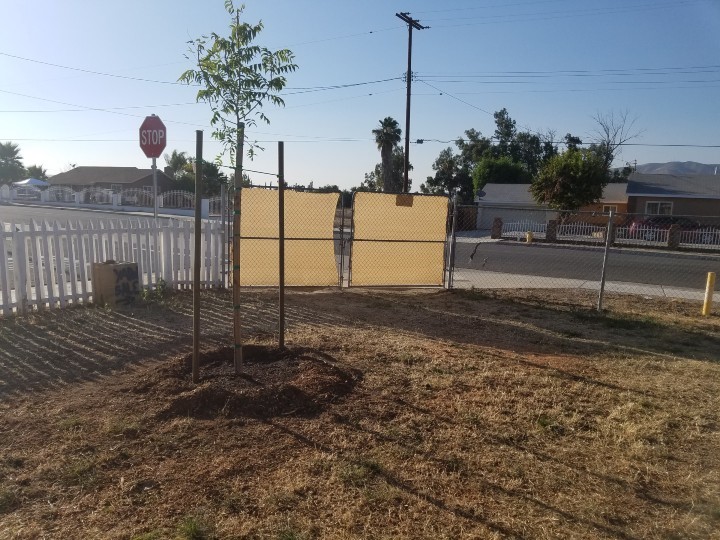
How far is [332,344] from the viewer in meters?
6.95

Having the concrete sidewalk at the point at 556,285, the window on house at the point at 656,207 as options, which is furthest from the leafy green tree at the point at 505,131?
the concrete sidewalk at the point at 556,285

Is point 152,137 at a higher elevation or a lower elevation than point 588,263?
higher

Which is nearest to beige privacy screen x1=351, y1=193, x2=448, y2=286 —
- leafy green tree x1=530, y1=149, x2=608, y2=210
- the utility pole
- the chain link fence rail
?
the chain link fence rail

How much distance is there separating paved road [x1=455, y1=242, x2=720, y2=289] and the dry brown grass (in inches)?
356

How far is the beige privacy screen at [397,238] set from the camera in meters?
10.5

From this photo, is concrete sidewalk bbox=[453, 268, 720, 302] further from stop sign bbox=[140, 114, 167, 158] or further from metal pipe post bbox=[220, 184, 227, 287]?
stop sign bbox=[140, 114, 167, 158]

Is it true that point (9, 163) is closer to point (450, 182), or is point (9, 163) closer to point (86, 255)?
point (450, 182)

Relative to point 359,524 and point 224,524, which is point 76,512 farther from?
point 359,524

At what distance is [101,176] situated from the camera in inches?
2468

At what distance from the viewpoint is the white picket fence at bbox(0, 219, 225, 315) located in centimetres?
784

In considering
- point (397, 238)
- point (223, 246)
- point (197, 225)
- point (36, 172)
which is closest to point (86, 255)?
point (223, 246)

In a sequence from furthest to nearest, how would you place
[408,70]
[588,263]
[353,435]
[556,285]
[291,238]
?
1. [408,70]
2. [588,263]
3. [556,285]
4. [291,238]
5. [353,435]

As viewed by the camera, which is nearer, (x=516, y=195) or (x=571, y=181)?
(x=571, y=181)

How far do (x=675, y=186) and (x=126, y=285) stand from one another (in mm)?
41098
